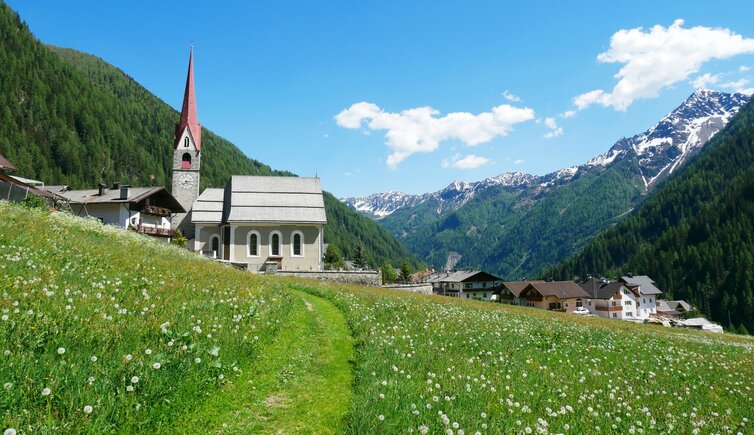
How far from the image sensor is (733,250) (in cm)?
16088

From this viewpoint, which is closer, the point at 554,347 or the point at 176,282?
the point at 176,282

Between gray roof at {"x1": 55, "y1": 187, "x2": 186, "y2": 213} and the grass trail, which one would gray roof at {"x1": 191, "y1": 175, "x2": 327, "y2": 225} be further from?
the grass trail

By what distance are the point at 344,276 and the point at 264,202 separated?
51.2ft

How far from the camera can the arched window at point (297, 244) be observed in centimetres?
5157

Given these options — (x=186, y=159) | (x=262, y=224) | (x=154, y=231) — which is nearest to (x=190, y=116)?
(x=186, y=159)

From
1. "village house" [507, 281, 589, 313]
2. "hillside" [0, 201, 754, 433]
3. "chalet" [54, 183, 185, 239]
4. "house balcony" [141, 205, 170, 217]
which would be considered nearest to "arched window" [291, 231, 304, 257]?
"chalet" [54, 183, 185, 239]

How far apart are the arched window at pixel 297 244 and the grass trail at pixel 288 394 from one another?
129 ft

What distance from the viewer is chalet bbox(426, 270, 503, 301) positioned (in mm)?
104562

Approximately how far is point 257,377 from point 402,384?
2.92 metres

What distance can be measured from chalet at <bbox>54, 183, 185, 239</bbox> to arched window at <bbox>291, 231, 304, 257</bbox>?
1709 centimetres

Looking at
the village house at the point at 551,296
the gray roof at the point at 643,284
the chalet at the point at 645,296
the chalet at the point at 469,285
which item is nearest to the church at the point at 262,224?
the chalet at the point at 469,285

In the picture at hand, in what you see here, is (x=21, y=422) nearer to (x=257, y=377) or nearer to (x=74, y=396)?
(x=74, y=396)

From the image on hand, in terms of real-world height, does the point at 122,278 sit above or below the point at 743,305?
above

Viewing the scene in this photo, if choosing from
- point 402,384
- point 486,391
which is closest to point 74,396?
point 402,384
